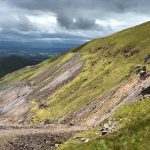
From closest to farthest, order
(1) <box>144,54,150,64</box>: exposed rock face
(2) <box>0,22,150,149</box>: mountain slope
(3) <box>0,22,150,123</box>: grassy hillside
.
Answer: (2) <box>0,22,150,149</box>: mountain slope → (3) <box>0,22,150,123</box>: grassy hillside → (1) <box>144,54,150,64</box>: exposed rock face

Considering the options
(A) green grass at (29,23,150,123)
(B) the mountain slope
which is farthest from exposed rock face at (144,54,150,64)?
(A) green grass at (29,23,150,123)

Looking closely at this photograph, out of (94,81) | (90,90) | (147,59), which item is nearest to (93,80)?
(94,81)

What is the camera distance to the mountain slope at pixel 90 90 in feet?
276

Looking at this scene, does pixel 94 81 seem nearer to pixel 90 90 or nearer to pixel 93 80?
pixel 93 80

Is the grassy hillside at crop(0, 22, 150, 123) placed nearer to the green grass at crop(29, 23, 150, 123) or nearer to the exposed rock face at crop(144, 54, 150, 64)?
the green grass at crop(29, 23, 150, 123)

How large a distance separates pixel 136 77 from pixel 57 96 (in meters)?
37.6

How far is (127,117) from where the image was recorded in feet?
171

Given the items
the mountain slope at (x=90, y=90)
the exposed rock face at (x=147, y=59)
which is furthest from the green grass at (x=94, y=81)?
the exposed rock face at (x=147, y=59)

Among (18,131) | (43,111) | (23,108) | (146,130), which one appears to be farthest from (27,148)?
(23,108)

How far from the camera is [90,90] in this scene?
111 m

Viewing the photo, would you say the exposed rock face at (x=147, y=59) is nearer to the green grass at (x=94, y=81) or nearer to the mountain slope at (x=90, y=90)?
the mountain slope at (x=90, y=90)

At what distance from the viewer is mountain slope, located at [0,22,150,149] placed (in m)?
84.2

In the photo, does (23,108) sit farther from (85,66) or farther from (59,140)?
(59,140)

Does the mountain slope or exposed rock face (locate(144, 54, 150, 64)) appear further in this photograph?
exposed rock face (locate(144, 54, 150, 64))
